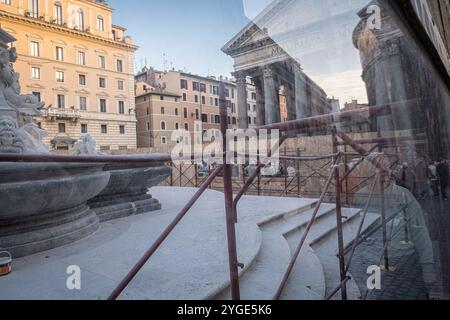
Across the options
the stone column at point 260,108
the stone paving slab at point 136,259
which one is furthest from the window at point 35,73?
the stone column at point 260,108

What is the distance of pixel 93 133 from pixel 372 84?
4.19 m

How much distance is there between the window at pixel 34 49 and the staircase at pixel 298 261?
13.6 ft

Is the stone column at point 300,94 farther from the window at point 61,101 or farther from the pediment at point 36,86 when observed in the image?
the pediment at point 36,86

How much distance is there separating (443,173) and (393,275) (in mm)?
1357

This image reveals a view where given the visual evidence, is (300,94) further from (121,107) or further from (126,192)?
(121,107)

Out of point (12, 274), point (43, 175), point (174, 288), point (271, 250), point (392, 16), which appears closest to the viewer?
point (392, 16)

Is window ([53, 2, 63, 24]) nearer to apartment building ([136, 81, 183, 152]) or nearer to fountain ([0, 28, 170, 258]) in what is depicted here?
fountain ([0, 28, 170, 258])

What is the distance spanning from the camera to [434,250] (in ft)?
5.71

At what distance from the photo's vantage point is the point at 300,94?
2.72 m

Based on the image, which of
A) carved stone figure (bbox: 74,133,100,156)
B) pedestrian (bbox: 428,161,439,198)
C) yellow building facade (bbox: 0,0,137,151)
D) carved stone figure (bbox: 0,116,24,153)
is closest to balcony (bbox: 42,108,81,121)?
yellow building facade (bbox: 0,0,137,151)

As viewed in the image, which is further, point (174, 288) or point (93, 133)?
point (93, 133)

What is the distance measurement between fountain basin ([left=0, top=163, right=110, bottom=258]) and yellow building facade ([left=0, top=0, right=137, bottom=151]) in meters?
1.93

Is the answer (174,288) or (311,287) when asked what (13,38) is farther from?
(311,287)
